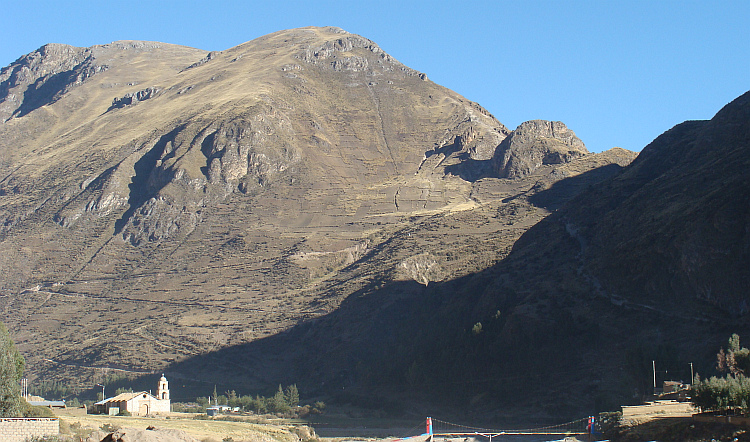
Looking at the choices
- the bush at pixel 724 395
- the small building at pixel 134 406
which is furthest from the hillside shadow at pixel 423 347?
the bush at pixel 724 395

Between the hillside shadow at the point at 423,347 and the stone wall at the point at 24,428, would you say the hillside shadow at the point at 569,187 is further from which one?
the stone wall at the point at 24,428

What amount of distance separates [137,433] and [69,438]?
9.81 ft

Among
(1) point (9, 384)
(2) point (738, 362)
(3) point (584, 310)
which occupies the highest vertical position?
(3) point (584, 310)

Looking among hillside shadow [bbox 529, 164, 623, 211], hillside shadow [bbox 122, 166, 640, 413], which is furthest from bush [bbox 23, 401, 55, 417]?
hillside shadow [bbox 529, 164, 623, 211]

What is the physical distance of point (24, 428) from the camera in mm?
35688

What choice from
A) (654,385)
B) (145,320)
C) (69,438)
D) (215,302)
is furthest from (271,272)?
(69,438)

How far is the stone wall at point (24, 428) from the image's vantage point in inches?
1385

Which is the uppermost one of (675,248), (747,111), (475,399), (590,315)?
(747,111)

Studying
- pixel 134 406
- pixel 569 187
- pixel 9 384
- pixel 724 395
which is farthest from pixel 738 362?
pixel 569 187

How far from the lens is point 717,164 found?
94562 mm

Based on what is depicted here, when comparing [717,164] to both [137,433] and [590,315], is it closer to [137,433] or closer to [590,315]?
[590,315]

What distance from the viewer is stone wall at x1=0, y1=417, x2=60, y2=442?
35188 millimetres

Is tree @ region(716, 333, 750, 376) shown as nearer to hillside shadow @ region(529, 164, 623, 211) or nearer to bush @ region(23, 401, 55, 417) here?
bush @ region(23, 401, 55, 417)

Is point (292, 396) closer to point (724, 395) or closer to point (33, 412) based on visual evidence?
point (33, 412)
